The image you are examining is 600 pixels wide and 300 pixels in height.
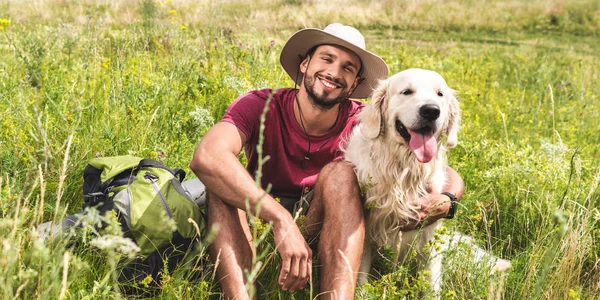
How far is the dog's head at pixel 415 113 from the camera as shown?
2.51 m

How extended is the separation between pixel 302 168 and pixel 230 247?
79cm

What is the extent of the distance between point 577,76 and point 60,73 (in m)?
6.47

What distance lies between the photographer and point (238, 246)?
2.39 metres

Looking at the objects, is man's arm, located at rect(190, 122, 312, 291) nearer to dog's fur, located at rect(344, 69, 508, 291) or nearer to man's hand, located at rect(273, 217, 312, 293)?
man's hand, located at rect(273, 217, 312, 293)

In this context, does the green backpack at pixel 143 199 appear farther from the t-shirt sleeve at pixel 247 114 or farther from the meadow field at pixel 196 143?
the t-shirt sleeve at pixel 247 114

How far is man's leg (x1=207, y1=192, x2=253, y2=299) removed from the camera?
2.22 metres

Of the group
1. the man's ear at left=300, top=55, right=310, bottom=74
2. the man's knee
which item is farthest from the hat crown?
the man's knee

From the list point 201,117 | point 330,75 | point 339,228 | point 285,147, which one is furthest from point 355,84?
point 339,228

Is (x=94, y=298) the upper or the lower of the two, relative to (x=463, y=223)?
upper

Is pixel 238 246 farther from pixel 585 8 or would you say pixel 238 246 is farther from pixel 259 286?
pixel 585 8

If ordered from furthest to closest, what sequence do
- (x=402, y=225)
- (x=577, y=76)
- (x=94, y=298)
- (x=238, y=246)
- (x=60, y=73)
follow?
(x=577, y=76), (x=60, y=73), (x=402, y=225), (x=238, y=246), (x=94, y=298)

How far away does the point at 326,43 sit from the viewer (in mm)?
3066

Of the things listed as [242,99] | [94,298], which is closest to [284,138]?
[242,99]

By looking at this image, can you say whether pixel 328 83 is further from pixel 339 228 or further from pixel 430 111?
pixel 339 228
